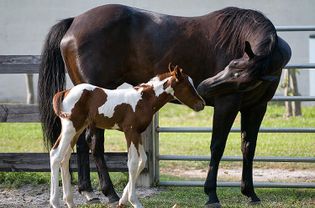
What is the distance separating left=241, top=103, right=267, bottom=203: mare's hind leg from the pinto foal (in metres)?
1.11

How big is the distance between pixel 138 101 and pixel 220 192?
7.07ft

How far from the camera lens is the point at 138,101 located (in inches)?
221

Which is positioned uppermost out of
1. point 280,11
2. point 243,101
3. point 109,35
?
point 109,35

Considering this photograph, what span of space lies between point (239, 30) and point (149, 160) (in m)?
1.90

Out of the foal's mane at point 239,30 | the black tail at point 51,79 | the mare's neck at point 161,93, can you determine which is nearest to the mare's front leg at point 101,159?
the black tail at point 51,79

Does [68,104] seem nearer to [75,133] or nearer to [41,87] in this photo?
[75,133]

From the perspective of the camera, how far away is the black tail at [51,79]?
21.6 ft

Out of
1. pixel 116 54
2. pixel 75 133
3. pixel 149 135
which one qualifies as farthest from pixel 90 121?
pixel 149 135

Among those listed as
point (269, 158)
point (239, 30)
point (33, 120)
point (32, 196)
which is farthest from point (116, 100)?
point (269, 158)

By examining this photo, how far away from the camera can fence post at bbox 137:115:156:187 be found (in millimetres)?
7579

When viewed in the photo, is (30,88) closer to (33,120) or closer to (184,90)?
(33,120)

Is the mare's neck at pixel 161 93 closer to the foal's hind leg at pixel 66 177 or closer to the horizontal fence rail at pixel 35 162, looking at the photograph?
the foal's hind leg at pixel 66 177

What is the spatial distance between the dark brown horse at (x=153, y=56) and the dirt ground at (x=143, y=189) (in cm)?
53

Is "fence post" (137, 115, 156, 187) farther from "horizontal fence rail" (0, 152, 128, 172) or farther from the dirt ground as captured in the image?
"horizontal fence rail" (0, 152, 128, 172)
